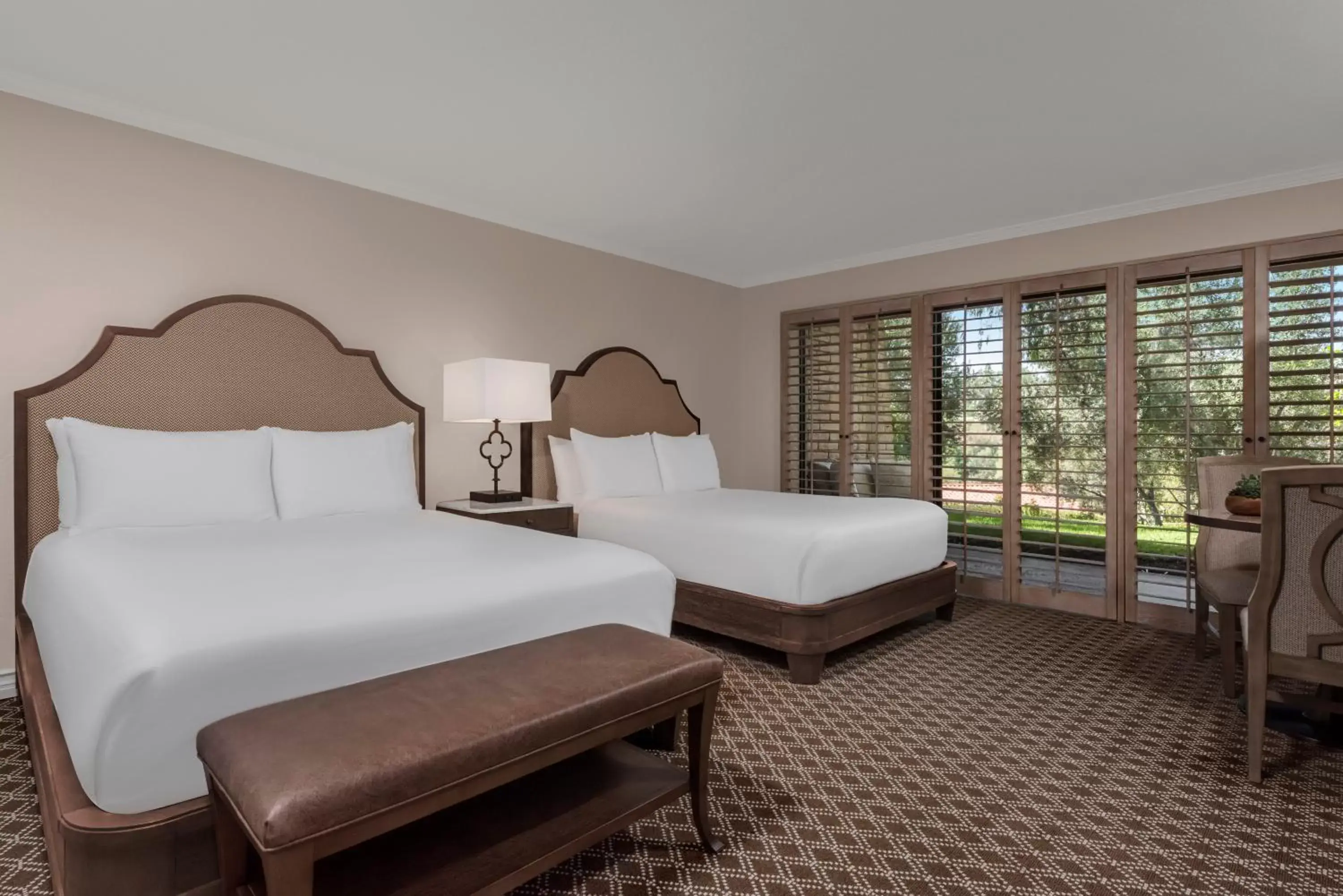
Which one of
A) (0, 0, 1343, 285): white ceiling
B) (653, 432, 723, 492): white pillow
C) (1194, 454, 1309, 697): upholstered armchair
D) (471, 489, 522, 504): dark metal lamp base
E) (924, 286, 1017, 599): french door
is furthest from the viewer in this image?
(653, 432, 723, 492): white pillow

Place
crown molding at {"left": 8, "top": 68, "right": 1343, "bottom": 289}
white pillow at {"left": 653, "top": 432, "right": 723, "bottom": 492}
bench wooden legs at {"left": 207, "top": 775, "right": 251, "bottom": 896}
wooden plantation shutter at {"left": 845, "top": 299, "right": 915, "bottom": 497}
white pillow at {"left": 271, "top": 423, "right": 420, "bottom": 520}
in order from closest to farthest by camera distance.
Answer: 1. bench wooden legs at {"left": 207, "top": 775, "right": 251, "bottom": 896}
2. crown molding at {"left": 8, "top": 68, "right": 1343, "bottom": 289}
3. white pillow at {"left": 271, "top": 423, "right": 420, "bottom": 520}
4. white pillow at {"left": 653, "top": 432, "right": 723, "bottom": 492}
5. wooden plantation shutter at {"left": 845, "top": 299, "right": 915, "bottom": 497}

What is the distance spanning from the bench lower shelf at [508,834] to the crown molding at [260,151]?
3.07 meters

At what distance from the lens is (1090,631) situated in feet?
12.7

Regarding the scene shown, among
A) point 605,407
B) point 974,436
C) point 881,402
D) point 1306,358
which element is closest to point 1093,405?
point 974,436

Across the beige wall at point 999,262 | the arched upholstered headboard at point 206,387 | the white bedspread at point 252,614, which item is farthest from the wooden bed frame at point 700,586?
the arched upholstered headboard at point 206,387

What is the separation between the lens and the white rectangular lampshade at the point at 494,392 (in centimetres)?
370

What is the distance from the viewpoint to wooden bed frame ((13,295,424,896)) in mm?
1354

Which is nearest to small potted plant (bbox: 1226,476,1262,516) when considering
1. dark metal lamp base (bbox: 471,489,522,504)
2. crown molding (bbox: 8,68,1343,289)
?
crown molding (bbox: 8,68,1343,289)

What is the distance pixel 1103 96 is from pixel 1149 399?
1907 mm

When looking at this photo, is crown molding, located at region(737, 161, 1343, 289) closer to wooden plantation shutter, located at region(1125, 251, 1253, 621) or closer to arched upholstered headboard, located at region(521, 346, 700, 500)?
wooden plantation shutter, located at region(1125, 251, 1253, 621)

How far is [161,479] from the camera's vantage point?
2650 mm

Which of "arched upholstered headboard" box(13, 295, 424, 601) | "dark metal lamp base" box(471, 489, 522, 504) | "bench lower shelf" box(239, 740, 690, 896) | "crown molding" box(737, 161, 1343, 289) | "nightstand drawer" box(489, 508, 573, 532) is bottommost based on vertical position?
"bench lower shelf" box(239, 740, 690, 896)

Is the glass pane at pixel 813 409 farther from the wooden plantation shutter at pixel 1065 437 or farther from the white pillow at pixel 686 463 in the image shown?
the wooden plantation shutter at pixel 1065 437

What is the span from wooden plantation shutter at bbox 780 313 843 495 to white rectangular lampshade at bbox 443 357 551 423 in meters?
2.33
